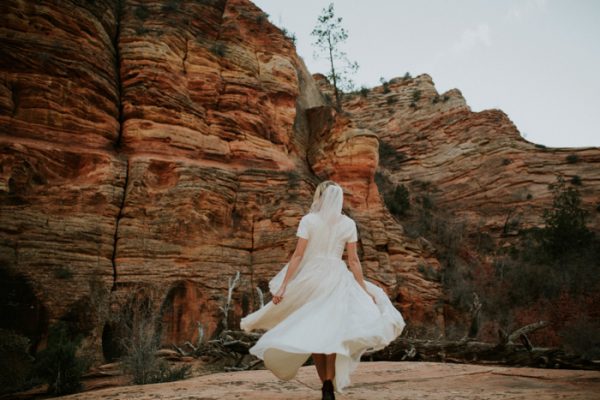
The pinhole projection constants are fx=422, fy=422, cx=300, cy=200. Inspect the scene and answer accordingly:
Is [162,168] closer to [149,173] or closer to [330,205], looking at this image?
[149,173]

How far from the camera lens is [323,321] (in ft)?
11.0

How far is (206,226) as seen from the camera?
43.3ft

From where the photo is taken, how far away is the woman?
10.7ft

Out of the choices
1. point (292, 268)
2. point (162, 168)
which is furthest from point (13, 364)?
point (162, 168)

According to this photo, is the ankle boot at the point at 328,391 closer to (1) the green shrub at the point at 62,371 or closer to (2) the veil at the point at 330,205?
(2) the veil at the point at 330,205

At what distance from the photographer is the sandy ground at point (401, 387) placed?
3898mm

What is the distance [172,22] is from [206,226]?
8326 millimetres

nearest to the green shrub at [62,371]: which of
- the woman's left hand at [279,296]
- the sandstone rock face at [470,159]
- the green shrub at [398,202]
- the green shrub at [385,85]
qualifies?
the woman's left hand at [279,296]

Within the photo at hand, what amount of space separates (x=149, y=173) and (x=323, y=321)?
1124 centimetres

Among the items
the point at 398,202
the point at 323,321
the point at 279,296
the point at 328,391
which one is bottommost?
the point at 328,391

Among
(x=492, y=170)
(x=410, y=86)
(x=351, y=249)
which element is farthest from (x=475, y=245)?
(x=351, y=249)

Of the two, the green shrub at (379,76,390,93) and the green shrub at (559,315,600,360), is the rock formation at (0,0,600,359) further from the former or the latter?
the green shrub at (379,76,390,93)

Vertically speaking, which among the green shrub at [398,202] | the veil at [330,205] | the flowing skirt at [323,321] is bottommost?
the flowing skirt at [323,321]

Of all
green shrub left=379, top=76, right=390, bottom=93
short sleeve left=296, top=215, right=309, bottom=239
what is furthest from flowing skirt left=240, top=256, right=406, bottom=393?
green shrub left=379, top=76, right=390, bottom=93
